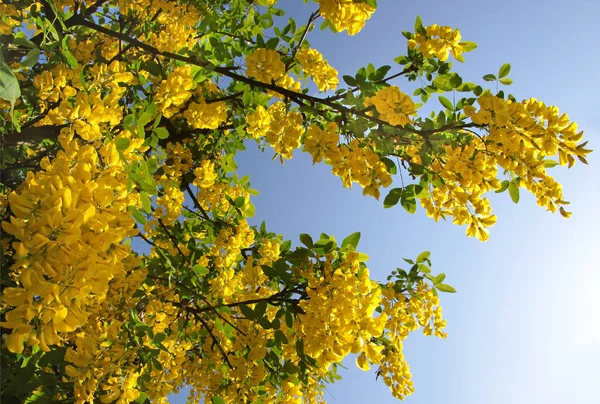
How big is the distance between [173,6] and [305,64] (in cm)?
199

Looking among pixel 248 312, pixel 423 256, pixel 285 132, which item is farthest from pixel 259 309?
pixel 423 256

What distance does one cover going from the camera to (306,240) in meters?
2.66

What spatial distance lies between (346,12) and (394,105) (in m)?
0.68

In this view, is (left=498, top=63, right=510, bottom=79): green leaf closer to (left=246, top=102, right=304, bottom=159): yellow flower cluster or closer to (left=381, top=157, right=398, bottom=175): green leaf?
(left=381, top=157, right=398, bottom=175): green leaf

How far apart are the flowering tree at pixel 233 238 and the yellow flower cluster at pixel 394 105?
0.04 feet

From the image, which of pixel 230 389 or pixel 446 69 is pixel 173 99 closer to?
pixel 446 69

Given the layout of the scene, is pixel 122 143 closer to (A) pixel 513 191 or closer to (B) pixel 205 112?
(B) pixel 205 112

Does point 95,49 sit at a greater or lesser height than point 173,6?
lesser

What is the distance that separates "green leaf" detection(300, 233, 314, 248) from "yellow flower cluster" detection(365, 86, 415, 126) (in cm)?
93

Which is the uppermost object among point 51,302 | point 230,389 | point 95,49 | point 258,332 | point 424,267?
point 95,49

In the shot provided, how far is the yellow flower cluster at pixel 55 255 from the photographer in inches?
49.6

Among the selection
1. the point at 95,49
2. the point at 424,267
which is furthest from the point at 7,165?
the point at 424,267

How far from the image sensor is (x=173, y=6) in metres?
3.96

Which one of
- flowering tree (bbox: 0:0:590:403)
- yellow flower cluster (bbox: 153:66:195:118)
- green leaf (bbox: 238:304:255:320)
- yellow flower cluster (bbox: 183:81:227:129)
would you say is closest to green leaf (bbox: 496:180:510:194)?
flowering tree (bbox: 0:0:590:403)
